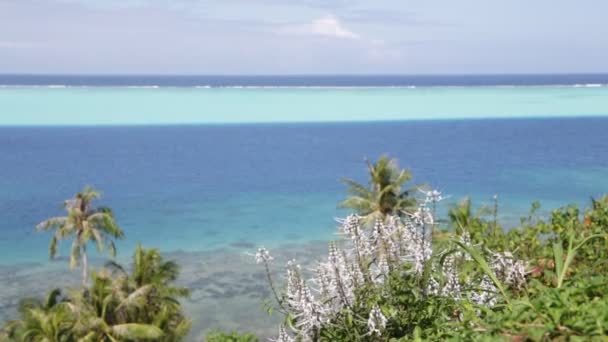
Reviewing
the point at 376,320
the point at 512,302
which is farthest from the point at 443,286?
the point at 512,302

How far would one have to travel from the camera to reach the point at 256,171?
11712cm

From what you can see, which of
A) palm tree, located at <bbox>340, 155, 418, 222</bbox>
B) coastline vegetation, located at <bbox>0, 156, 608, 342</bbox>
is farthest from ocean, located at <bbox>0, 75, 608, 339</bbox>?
coastline vegetation, located at <bbox>0, 156, 608, 342</bbox>

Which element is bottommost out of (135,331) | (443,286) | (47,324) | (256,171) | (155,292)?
(135,331)

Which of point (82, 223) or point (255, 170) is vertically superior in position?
point (255, 170)

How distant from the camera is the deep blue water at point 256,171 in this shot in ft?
247

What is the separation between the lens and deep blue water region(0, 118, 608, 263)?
75.2 metres

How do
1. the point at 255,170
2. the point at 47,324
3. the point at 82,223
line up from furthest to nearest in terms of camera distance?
the point at 255,170, the point at 82,223, the point at 47,324

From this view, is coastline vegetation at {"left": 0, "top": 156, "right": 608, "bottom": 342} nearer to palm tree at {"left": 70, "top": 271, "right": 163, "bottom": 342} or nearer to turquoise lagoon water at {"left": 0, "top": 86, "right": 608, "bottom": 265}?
palm tree at {"left": 70, "top": 271, "right": 163, "bottom": 342}

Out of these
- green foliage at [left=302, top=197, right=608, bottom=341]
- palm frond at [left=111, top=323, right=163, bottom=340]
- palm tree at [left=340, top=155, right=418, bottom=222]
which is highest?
palm tree at [left=340, top=155, right=418, bottom=222]

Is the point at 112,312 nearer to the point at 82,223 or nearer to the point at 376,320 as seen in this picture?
the point at 82,223

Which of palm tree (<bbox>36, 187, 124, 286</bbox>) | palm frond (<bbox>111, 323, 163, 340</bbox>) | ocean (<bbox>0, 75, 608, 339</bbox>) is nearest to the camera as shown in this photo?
palm frond (<bbox>111, 323, 163, 340</bbox>)

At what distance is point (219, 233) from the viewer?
71.4 m

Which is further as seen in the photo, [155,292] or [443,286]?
[155,292]

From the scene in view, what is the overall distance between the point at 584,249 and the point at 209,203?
85508 mm
